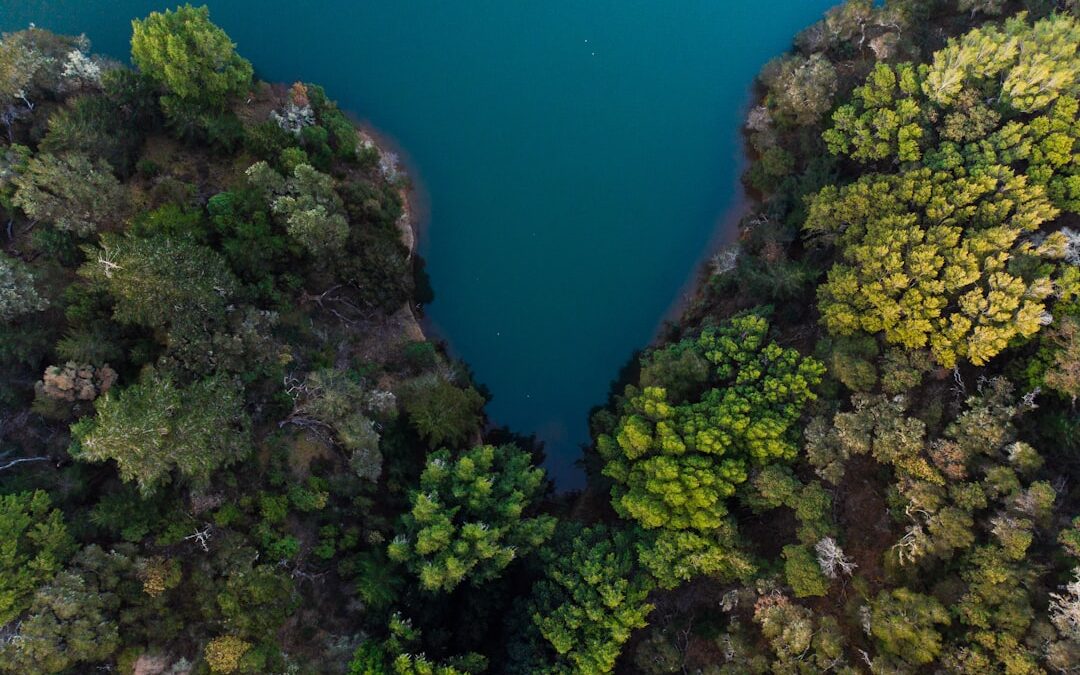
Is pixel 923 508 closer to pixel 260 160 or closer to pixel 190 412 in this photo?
pixel 190 412

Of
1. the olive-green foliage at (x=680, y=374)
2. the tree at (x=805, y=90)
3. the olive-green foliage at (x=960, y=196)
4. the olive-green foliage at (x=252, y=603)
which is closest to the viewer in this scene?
the olive-green foliage at (x=252, y=603)

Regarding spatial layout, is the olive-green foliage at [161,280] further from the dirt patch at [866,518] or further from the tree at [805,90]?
the tree at [805,90]

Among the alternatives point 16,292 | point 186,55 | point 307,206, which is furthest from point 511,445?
point 186,55

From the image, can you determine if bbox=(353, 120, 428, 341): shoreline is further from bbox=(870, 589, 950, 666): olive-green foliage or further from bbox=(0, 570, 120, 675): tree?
bbox=(870, 589, 950, 666): olive-green foliage

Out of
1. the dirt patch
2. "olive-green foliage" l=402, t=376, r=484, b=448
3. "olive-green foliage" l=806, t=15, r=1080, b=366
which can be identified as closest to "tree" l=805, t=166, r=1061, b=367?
"olive-green foliage" l=806, t=15, r=1080, b=366

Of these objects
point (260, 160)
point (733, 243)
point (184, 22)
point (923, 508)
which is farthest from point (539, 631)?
point (184, 22)

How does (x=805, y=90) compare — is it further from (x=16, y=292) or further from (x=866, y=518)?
(x=16, y=292)

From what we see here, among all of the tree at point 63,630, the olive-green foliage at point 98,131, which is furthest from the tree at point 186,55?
the tree at point 63,630
